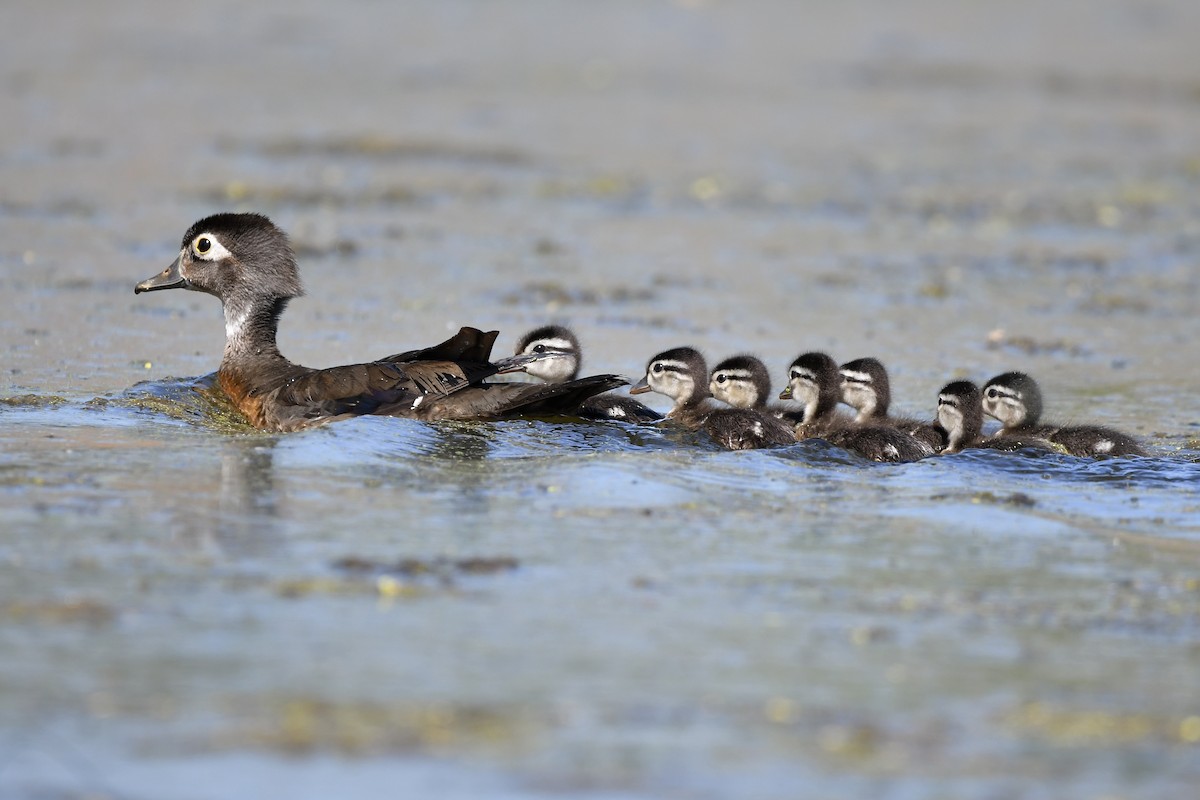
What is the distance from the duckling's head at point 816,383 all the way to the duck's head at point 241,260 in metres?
2.82

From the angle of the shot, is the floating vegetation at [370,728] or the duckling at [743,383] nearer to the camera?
the floating vegetation at [370,728]

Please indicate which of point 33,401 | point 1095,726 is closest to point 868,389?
point 33,401

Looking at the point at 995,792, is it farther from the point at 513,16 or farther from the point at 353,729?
the point at 513,16

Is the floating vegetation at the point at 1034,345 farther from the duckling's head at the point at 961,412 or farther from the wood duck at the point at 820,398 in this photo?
the duckling's head at the point at 961,412

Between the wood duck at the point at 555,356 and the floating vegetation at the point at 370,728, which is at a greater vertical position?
the wood duck at the point at 555,356

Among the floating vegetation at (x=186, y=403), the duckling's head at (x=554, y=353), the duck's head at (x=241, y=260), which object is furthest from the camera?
the duckling's head at (x=554, y=353)

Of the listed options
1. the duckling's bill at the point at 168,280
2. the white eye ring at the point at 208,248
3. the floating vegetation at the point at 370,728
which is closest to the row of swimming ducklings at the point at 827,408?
the white eye ring at the point at 208,248

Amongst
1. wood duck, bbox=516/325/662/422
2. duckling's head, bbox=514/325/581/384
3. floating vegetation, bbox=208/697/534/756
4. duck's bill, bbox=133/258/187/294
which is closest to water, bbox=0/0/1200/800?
floating vegetation, bbox=208/697/534/756

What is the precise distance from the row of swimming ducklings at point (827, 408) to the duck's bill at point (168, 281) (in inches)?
79.0

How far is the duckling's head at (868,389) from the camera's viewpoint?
9.72 metres

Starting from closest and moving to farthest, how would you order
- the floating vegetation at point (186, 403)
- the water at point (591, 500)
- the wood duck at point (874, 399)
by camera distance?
1. the water at point (591, 500)
2. the floating vegetation at point (186, 403)
3. the wood duck at point (874, 399)

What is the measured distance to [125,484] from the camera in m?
7.43

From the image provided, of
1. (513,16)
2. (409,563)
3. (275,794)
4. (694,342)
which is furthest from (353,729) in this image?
(513,16)

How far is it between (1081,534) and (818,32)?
22247mm
